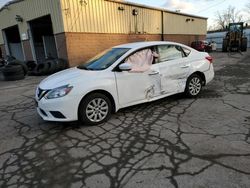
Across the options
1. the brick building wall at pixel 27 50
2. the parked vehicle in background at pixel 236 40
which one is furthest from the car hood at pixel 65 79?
the parked vehicle in background at pixel 236 40

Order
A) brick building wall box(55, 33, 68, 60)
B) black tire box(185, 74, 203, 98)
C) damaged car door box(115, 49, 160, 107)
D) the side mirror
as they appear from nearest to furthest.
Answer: the side mirror
damaged car door box(115, 49, 160, 107)
black tire box(185, 74, 203, 98)
brick building wall box(55, 33, 68, 60)

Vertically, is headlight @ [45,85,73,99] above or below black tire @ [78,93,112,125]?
above

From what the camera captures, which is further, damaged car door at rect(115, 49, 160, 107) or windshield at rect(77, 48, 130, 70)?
windshield at rect(77, 48, 130, 70)

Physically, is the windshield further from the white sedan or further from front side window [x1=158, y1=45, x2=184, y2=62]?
front side window [x1=158, y1=45, x2=184, y2=62]

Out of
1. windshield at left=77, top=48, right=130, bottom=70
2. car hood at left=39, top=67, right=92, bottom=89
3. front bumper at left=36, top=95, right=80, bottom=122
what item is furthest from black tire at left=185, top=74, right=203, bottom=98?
front bumper at left=36, top=95, right=80, bottom=122

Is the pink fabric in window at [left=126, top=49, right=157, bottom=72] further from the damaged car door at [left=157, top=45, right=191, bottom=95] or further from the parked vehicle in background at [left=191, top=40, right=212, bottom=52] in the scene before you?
the parked vehicle in background at [left=191, top=40, right=212, bottom=52]

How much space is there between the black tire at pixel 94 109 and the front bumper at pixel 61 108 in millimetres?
116

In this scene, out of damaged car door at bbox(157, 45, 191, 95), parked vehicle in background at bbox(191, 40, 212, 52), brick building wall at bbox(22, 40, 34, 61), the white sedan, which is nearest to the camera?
the white sedan

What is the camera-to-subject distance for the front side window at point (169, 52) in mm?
5684

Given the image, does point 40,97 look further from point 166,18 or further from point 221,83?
point 166,18

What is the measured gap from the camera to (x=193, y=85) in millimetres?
6316

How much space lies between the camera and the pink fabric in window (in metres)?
5.22

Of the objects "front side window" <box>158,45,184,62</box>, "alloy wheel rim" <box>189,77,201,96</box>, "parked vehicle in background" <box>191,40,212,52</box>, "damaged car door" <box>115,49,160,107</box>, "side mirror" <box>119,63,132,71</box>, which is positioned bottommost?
"parked vehicle in background" <box>191,40,212,52</box>

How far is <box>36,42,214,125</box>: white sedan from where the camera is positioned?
14.6 feet
